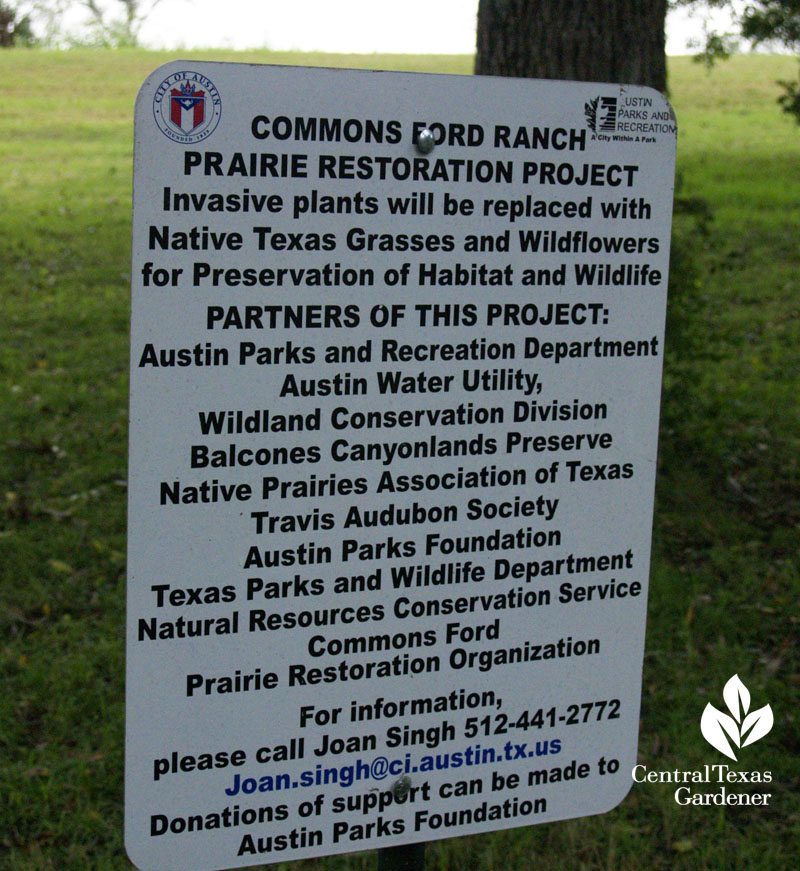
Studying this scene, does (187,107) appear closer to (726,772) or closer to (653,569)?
(726,772)

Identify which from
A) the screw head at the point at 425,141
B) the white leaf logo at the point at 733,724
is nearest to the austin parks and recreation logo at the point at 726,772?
the white leaf logo at the point at 733,724

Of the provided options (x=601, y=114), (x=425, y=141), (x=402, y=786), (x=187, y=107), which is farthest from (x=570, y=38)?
(x=402, y=786)

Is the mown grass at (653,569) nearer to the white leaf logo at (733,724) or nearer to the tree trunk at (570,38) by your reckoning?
the white leaf logo at (733,724)

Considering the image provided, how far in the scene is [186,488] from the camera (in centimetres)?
171

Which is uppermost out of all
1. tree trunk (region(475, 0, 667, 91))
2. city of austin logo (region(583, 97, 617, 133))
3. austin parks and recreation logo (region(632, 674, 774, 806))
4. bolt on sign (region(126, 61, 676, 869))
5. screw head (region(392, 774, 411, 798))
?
tree trunk (region(475, 0, 667, 91))

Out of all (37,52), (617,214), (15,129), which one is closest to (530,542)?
(617,214)

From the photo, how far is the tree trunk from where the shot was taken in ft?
13.1

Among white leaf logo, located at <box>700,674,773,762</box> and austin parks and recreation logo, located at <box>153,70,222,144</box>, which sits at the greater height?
austin parks and recreation logo, located at <box>153,70,222,144</box>

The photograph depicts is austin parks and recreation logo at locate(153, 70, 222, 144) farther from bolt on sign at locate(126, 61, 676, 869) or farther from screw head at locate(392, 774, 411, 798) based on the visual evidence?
screw head at locate(392, 774, 411, 798)

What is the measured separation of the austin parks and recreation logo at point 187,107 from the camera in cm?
163

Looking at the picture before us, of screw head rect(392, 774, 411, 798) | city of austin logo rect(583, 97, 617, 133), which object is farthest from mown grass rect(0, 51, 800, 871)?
city of austin logo rect(583, 97, 617, 133)

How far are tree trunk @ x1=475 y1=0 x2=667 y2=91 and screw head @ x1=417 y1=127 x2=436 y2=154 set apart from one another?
2.38m

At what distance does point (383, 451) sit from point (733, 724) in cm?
221

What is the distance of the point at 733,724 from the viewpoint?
346 centimetres
